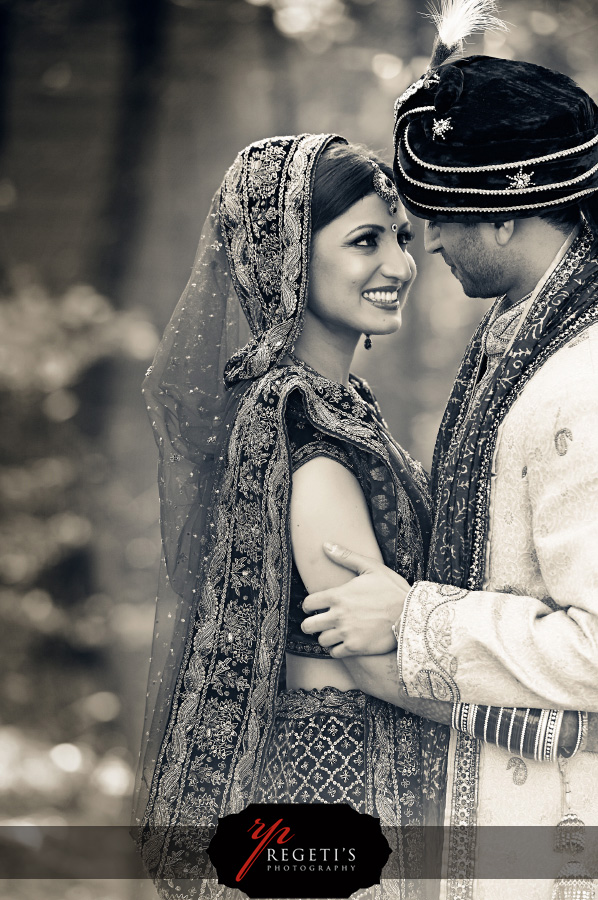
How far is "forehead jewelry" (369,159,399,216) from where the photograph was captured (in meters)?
1.80

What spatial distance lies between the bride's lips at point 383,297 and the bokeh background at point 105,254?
0.61 meters

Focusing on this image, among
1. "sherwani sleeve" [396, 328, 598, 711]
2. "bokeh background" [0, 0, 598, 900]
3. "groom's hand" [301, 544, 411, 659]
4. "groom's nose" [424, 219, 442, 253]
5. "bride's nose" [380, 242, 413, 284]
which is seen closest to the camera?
"sherwani sleeve" [396, 328, 598, 711]

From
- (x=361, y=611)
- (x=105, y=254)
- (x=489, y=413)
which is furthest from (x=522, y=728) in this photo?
(x=105, y=254)

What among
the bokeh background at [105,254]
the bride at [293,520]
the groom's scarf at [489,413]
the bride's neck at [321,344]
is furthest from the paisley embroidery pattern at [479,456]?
the bokeh background at [105,254]

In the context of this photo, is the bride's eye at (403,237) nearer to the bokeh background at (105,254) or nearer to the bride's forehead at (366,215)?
the bride's forehead at (366,215)

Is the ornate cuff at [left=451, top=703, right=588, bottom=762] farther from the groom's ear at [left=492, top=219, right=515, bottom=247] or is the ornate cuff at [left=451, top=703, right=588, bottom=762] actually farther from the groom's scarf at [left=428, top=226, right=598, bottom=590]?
the groom's ear at [left=492, top=219, right=515, bottom=247]

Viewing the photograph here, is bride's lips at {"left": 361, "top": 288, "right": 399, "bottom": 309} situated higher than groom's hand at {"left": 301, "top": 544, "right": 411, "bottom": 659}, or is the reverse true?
bride's lips at {"left": 361, "top": 288, "right": 399, "bottom": 309}

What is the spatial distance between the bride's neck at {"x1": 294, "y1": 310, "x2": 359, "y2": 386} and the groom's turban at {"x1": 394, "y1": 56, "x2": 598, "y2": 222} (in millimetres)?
381

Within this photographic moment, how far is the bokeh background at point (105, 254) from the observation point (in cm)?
233

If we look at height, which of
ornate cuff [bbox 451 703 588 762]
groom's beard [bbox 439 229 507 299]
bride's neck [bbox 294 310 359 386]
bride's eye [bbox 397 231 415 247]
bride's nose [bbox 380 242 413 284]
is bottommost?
ornate cuff [bbox 451 703 588 762]

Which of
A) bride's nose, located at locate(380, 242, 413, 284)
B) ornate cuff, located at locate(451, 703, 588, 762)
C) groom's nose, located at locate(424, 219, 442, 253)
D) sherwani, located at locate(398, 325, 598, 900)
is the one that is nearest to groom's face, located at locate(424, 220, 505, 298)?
groom's nose, located at locate(424, 219, 442, 253)

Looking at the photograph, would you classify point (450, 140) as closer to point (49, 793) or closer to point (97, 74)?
point (97, 74)

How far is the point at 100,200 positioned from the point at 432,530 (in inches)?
64.3

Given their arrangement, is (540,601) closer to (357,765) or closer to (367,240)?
(357,765)
